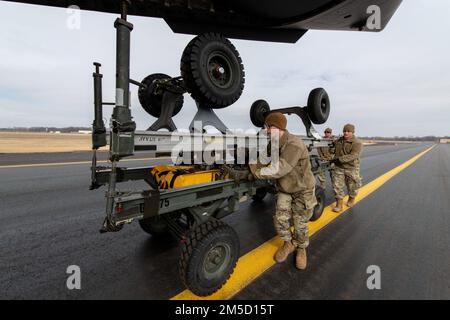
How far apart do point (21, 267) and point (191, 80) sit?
103 inches

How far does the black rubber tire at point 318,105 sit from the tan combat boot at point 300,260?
2262 millimetres

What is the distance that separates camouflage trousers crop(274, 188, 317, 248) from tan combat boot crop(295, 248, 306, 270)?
76 millimetres

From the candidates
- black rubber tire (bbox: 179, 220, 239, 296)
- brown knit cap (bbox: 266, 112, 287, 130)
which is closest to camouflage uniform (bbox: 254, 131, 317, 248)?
brown knit cap (bbox: 266, 112, 287, 130)

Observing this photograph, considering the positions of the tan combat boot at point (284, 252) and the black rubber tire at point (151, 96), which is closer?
the tan combat boot at point (284, 252)

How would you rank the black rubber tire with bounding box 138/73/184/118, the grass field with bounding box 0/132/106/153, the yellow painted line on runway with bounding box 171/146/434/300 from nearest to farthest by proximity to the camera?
the yellow painted line on runway with bounding box 171/146/434/300
the black rubber tire with bounding box 138/73/184/118
the grass field with bounding box 0/132/106/153

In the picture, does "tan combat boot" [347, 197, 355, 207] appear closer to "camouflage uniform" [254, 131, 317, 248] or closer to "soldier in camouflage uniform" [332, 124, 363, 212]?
"soldier in camouflage uniform" [332, 124, 363, 212]

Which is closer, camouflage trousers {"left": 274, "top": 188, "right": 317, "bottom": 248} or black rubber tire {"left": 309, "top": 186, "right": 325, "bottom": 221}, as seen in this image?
camouflage trousers {"left": 274, "top": 188, "right": 317, "bottom": 248}

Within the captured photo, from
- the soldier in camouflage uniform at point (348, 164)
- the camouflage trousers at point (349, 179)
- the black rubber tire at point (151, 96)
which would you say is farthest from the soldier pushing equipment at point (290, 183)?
the camouflage trousers at point (349, 179)

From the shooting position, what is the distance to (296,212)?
2760 mm

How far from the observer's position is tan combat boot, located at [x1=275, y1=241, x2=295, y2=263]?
2621mm

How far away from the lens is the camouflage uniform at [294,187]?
8.21 ft

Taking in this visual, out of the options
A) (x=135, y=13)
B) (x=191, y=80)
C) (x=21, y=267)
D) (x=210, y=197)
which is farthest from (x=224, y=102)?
(x=21, y=267)

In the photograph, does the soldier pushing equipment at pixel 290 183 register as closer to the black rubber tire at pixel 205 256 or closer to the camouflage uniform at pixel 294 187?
the camouflage uniform at pixel 294 187

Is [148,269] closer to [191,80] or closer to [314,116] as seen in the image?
[191,80]
